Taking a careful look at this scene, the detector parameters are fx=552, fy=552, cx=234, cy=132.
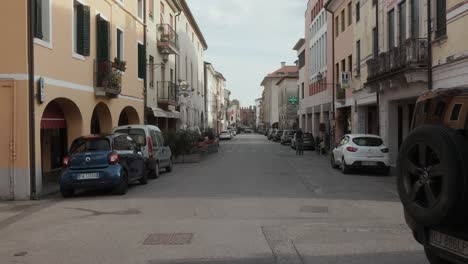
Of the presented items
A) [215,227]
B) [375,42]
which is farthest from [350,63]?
[215,227]

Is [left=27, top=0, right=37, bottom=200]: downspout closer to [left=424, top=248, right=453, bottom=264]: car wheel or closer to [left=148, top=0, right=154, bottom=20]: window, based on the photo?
[left=424, top=248, right=453, bottom=264]: car wheel

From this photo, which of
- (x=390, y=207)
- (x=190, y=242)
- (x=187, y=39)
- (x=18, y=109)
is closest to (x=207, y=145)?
(x=187, y=39)

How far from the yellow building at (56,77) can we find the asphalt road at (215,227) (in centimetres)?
180

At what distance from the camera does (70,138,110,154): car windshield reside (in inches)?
541

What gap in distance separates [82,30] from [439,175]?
49.3 feet

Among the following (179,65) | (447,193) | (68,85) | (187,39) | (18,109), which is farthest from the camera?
(187,39)

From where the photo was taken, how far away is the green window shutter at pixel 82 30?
58.2ft

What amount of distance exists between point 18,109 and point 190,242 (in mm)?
7928

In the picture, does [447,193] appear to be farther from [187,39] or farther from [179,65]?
[187,39]

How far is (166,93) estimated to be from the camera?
32469 mm

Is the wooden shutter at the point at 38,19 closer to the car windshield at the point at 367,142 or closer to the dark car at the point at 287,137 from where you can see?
the car windshield at the point at 367,142

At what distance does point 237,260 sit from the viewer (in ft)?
21.9

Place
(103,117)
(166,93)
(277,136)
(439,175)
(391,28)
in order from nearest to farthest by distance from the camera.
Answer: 1. (439,175)
2. (103,117)
3. (391,28)
4. (166,93)
5. (277,136)

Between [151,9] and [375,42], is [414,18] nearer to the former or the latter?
[375,42]
